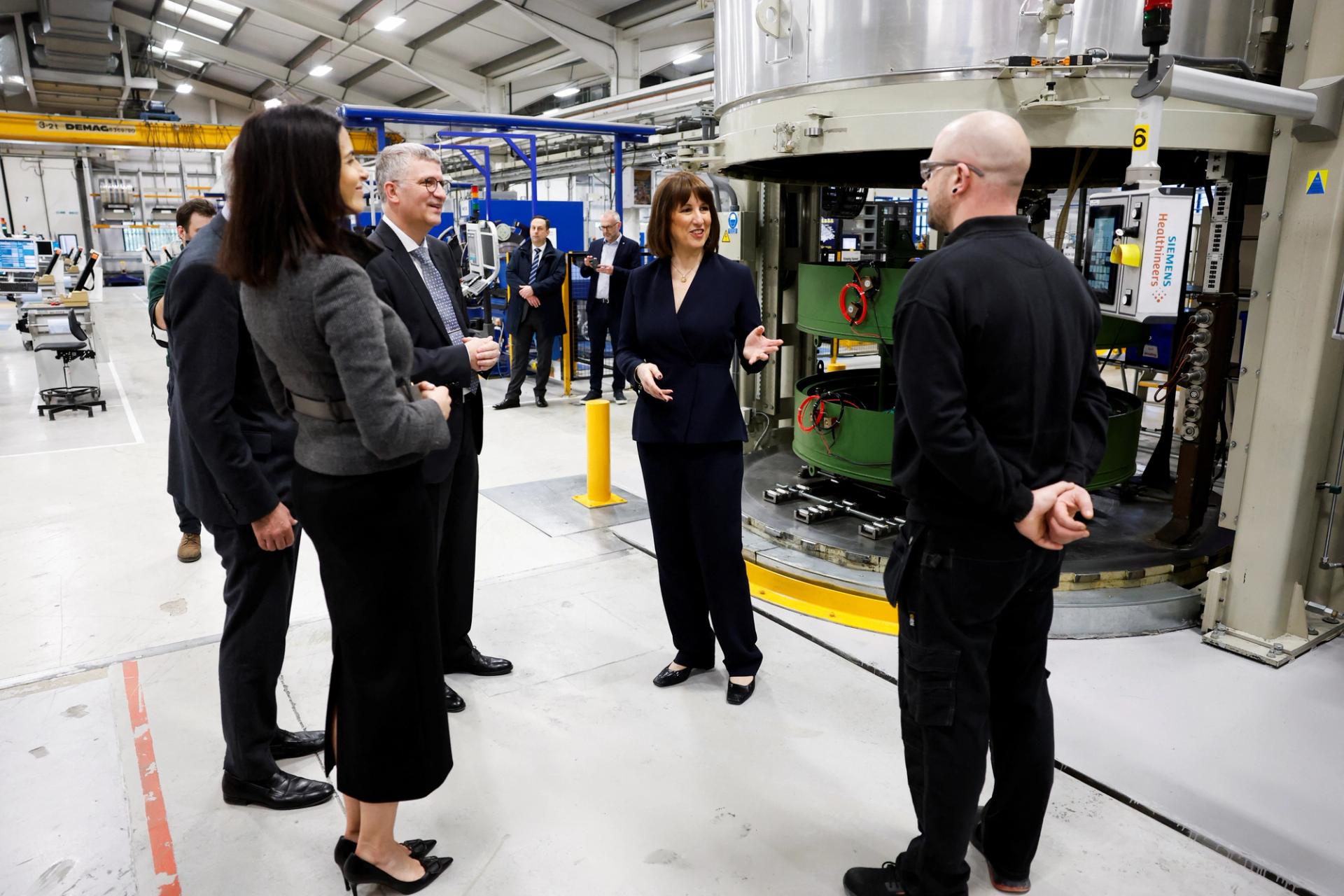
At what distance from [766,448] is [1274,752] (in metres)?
3.13

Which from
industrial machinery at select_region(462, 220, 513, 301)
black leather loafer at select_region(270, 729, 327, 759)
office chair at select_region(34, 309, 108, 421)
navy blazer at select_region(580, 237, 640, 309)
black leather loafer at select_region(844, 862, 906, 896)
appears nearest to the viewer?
black leather loafer at select_region(844, 862, 906, 896)

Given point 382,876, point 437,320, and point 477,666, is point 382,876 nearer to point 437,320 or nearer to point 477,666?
point 477,666

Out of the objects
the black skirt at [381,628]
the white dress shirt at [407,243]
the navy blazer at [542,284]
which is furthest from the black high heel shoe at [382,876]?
the navy blazer at [542,284]

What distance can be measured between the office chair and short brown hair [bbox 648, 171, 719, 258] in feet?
21.4

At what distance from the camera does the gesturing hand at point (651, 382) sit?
8.43ft

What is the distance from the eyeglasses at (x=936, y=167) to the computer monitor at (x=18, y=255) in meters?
12.0

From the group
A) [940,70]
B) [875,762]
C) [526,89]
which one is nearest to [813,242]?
[940,70]

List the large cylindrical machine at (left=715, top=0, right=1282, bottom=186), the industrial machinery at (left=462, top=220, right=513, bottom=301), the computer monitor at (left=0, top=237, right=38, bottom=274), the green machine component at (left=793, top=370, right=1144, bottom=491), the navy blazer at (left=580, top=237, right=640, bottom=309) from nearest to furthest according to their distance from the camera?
1. the large cylindrical machine at (left=715, top=0, right=1282, bottom=186)
2. the green machine component at (left=793, top=370, right=1144, bottom=491)
3. the industrial machinery at (left=462, top=220, right=513, bottom=301)
4. the navy blazer at (left=580, top=237, right=640, bottom=309)
5. the computer monitor at (left=0, top=237, right=38, bottom=274)

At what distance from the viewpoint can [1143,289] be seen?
3.39 metres

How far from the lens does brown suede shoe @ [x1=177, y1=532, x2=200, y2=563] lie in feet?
13.3

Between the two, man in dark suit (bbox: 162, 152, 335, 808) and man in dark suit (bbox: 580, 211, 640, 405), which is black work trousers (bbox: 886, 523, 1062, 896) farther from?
man in dark suit (bbox: 580, 211, 640, 405)

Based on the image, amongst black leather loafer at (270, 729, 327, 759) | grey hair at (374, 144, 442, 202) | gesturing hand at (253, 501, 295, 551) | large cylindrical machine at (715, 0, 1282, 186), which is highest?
large cylindrical machine at (715, 0, 1282, 186)

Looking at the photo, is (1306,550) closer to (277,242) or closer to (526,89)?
(277,242)

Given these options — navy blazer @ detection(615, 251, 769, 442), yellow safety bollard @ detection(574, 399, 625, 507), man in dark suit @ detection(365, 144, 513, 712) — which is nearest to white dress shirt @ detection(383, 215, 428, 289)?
man in dark suit @ detection(365, 144, 513, 712)
